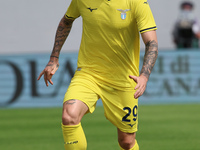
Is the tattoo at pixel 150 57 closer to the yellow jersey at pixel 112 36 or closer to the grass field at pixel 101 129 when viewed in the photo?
the yellow jersey at pixel 112 36

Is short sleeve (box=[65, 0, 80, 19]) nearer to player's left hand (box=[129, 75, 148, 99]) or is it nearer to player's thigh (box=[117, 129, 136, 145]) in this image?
player's left hand (box=[129, 75, 148, 99])

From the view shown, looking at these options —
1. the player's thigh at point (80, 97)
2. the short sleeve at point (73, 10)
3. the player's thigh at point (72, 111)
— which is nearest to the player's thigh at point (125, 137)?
the player's thigh at point (80, 97)

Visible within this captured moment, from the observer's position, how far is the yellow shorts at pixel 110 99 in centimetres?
549

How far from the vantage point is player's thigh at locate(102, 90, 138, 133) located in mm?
5758

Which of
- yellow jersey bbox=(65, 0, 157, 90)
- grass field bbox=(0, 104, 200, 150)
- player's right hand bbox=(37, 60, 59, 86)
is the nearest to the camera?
yellow jersey bbox=(65, 0, 157, 90)

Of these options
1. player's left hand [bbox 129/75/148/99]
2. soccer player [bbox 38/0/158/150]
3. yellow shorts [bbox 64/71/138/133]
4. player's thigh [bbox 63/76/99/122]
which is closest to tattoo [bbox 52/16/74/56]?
soccer player [bbox 38/0/158/150]

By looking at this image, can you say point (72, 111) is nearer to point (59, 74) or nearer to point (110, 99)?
point (110, 99)

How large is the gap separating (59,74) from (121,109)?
796 cm

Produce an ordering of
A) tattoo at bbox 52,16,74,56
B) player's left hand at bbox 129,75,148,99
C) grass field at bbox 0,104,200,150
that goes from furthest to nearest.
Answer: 1. grass field at bbox 0,104,200,150
2. tattoo at bbox 52,16,74,56
3. player's left hand at bbox 129,75,148,99

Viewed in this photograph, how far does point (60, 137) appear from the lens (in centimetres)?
878

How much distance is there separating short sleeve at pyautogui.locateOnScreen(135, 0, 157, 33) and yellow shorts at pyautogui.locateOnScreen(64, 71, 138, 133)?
2.60 feet

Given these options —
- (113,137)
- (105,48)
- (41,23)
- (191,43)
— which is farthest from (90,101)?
(41,23)

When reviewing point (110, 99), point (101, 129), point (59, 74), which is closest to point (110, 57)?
point (110, 99)

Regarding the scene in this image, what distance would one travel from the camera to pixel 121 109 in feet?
19.0
